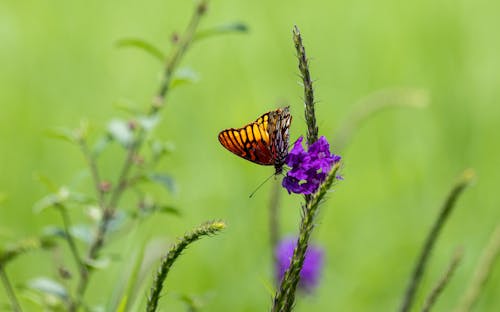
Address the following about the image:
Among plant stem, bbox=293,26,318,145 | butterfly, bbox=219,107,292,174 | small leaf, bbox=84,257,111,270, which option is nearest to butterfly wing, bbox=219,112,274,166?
butterfly, bbox=219,107,292,174

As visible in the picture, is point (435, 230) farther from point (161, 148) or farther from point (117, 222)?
point (117, 222)

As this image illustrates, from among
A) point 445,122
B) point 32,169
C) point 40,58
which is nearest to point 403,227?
point 445,122

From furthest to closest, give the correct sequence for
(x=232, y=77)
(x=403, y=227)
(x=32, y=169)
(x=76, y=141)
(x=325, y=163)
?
(x=232, y=77) → (x=32, y=169) → (x=403, y=227) → (x=76, y=141) → (x=325, y=163)

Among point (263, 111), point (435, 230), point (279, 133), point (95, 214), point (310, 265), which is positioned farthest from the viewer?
point (263, 111)

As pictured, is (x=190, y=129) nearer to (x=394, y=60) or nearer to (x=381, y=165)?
(x=381, y=165)

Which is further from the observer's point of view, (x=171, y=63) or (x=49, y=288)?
(x=171, y=63)

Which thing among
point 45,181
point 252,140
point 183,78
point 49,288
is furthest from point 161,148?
point 252,140

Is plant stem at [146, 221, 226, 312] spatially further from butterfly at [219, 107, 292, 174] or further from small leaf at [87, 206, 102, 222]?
small leaf at [87, 206, 102, 222]
